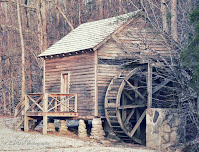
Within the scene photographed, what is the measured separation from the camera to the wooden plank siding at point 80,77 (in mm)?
18578

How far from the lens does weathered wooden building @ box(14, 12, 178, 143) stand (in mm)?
17797

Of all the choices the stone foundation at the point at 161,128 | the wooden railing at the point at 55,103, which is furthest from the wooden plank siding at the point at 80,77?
the stone foundation at the point at 161,128

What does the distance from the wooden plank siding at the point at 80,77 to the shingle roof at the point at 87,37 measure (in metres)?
0.43

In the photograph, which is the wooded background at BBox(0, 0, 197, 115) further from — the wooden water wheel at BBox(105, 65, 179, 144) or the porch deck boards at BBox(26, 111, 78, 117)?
the wooden water wheel at BBox(105, 65, 179, 144)

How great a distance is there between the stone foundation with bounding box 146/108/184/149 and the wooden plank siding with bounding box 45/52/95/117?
3.31 meters

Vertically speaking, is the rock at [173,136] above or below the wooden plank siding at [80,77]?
below

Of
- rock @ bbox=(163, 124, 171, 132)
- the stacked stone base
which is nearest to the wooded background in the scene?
the stacked stone base

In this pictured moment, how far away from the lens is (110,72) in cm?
1883

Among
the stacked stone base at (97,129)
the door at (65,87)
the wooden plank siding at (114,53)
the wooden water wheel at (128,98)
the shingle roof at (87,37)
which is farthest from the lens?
the door at (65,87)

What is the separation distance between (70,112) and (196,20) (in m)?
8.11

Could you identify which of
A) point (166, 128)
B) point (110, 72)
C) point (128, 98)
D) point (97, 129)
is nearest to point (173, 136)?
point (166, 128)

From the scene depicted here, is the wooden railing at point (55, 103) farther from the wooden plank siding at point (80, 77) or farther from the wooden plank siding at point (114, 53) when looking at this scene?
the wooden plank siding at point (114, 53)

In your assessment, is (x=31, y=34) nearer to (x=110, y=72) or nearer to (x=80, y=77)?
(x=80, y=77)

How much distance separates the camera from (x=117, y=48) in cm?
1909
